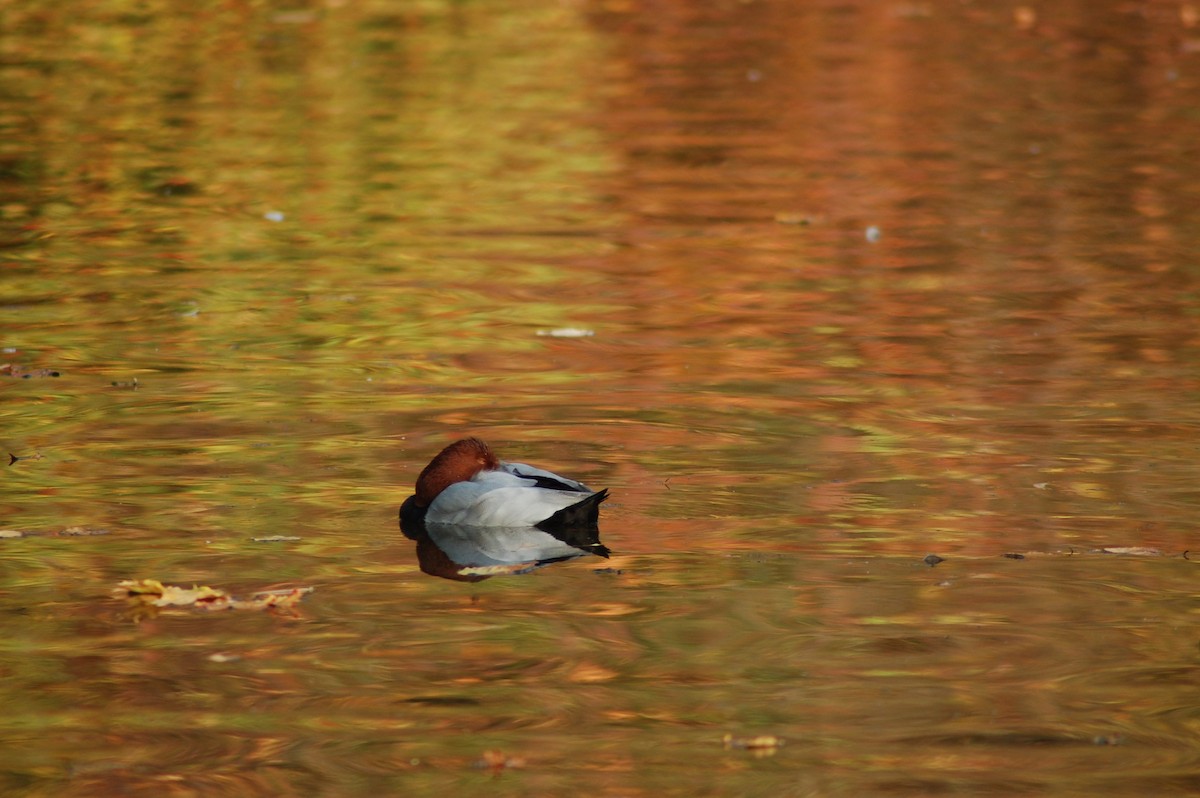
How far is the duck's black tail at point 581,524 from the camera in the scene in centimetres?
715

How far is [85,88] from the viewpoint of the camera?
67.6 ft

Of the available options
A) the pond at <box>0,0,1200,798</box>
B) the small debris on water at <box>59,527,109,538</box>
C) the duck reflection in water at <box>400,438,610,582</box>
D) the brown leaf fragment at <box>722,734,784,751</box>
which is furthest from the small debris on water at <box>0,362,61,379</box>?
the brown leaf fragment at <box>722,734,784,751</box>

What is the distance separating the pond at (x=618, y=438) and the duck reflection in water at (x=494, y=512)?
0.51 feet

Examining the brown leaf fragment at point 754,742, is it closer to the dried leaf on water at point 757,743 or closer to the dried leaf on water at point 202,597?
the dried leaf on water at point 757,743

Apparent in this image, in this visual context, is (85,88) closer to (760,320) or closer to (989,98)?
(989,98)

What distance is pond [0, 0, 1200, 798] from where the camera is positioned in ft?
18.0

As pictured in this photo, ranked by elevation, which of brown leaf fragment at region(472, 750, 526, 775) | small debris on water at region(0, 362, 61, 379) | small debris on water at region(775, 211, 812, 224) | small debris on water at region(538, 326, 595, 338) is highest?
brown leaf fragment at region(472, 750, 526, 775)

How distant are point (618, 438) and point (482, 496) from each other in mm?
1239

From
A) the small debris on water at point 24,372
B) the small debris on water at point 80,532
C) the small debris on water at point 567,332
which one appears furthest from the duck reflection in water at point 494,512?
the small debris on water at point 567,332

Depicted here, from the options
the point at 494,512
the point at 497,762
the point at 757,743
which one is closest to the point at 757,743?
the point at 757,743

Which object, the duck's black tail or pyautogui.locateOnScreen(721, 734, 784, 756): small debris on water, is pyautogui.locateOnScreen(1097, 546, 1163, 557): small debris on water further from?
pyautogui.locateOnScreen(721, 734, 784, 756): small debris on water

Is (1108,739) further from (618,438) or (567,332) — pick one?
(567,332)

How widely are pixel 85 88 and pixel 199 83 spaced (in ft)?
3.75

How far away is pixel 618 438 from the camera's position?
335 inches
